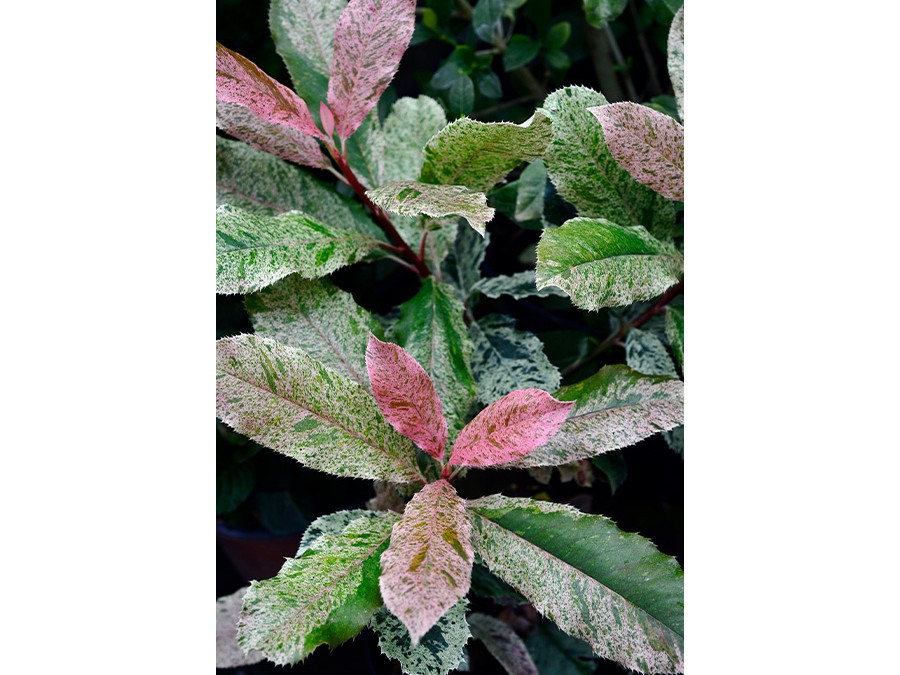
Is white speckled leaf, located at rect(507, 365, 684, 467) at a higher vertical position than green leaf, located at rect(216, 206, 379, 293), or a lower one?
lower

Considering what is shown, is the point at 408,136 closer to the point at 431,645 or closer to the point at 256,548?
the point at 431,645

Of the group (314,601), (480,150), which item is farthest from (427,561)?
(480,150)

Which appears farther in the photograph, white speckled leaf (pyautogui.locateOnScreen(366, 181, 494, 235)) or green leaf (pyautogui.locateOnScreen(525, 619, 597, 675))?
green leaf (pyautogui.locateOnScreen(525, 619, 597, 675))

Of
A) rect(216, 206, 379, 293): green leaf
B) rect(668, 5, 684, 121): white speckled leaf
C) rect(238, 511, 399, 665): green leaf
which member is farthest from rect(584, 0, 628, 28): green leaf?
rect(238, 511, 399, 665): green leaf

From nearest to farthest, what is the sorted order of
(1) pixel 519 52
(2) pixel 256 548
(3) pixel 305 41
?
(3) pixel 305 41, (1) pixel 519 52, (2) pixel 256 548

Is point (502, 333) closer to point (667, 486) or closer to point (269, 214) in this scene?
point (269, 214)

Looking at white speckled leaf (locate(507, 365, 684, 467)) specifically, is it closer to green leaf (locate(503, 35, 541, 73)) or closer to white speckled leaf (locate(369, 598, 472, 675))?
white speckled leaf (locate(369, 598, 472, 675))

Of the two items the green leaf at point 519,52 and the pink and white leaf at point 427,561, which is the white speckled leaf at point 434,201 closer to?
the pink and white leaf at point 427,561
